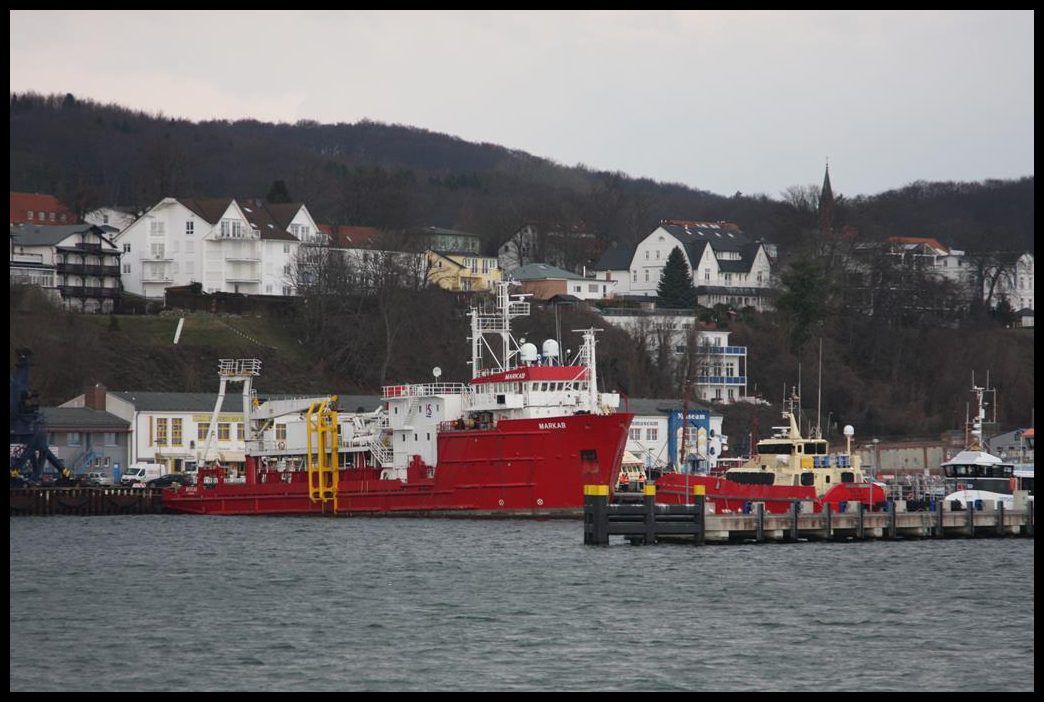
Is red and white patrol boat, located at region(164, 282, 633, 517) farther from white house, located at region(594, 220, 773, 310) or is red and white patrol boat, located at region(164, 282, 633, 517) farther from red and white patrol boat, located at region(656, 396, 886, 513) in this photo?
white house, located at region(594, 220, 773, 310)

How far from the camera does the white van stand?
Result: 71250 millimetres

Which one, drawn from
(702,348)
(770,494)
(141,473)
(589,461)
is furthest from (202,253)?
(770,494)

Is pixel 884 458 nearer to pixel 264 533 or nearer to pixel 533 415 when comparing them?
pixel 533 415

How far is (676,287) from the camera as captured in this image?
11431cm

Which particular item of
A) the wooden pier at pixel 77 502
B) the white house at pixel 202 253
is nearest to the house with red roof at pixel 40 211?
the white house at pixel 202 253

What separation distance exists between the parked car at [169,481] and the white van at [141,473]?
78 cm

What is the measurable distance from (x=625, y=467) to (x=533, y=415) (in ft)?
49.6

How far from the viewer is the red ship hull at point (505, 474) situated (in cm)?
5450

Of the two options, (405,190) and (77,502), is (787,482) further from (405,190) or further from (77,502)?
(405,190)

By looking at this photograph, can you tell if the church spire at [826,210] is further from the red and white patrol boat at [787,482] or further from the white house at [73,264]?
the red and white patrol boat at [787,482]

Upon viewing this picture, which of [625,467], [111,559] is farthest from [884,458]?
[111,559]

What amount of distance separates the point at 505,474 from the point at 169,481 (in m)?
19.3

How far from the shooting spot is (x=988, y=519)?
48562 millimetres

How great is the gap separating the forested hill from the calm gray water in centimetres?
7446
